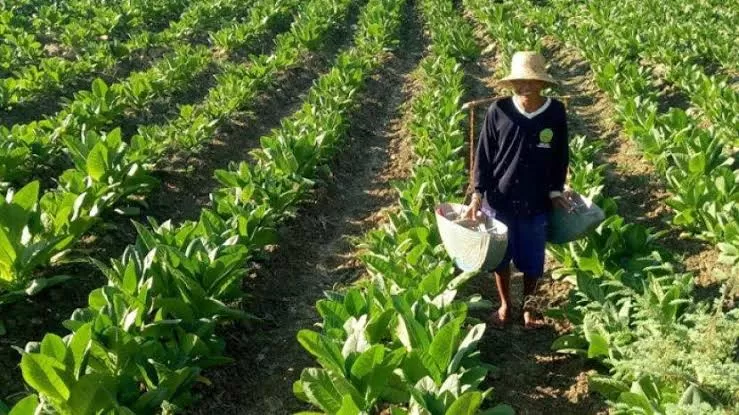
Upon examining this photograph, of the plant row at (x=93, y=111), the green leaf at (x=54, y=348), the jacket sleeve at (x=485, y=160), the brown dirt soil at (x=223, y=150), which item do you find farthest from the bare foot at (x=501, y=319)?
the plant row at (x=93, y=111)

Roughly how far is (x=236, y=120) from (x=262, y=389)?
612 centimetres

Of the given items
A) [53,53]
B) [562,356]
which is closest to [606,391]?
[562,356]

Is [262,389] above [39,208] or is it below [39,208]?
below

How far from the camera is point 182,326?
424 centimetres

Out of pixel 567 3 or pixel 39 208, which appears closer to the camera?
pixel 39 208

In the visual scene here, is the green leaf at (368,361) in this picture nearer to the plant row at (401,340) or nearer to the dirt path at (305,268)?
the plant row at (401,340)

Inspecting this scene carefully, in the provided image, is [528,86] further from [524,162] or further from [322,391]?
[322,391]

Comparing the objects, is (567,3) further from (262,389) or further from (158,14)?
(262,389)

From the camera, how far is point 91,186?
5.87 meters

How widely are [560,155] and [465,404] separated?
2.03 m

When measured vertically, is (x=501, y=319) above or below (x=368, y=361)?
below

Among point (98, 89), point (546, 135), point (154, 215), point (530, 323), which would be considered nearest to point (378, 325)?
point (530, 323)

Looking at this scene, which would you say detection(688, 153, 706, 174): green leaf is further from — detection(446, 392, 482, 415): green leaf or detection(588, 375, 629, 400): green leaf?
detection(446, 392, 482, 415): green leaf

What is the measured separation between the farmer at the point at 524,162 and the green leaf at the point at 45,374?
2629 millimetres
